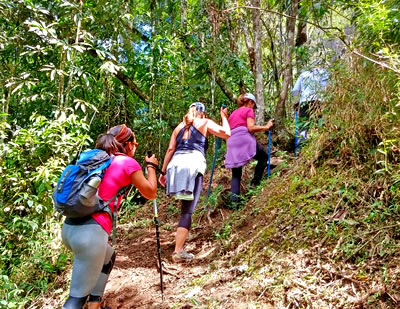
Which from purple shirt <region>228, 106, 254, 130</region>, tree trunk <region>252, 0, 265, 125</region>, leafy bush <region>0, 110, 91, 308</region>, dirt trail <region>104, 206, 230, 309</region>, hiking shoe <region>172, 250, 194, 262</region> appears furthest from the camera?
tree trunk <region>252, 0, 265, 125</region>

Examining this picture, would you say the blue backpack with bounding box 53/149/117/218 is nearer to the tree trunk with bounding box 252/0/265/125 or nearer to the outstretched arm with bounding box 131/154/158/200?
the outstretched arm with bounding box 131/154/158/200

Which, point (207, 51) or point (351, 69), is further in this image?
point (207, 51)

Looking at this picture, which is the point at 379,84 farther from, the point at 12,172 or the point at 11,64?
the point at 11,64

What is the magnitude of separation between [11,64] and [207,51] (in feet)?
12.5

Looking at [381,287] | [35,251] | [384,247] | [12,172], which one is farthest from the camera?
[12,172]

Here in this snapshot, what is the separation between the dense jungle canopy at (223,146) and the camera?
286cm

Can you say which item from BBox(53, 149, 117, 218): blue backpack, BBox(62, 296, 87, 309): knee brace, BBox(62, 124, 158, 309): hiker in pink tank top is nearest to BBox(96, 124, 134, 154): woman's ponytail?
BBox(62, 124, 158, 309): hiker in pink tank top

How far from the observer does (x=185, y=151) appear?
4207mm

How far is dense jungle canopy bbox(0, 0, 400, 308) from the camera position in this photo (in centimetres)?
286

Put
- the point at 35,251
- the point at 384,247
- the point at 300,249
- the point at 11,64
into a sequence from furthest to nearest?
the point at 11,64 < the point at 35,251 < the point at 300,249 < the point at 384,247

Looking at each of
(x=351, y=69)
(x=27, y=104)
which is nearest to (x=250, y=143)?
(x=351, y=69)

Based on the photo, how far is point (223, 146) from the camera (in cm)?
830

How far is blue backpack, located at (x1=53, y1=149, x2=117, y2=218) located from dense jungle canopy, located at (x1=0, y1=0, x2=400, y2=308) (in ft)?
4.22

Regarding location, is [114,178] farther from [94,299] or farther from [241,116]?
[241,116]
